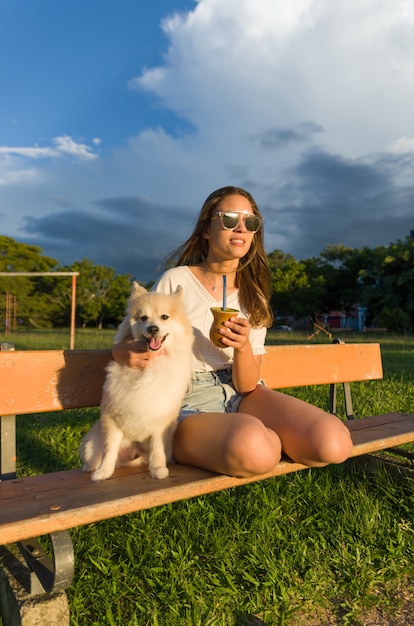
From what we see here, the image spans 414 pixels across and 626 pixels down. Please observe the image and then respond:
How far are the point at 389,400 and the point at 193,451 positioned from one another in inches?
148

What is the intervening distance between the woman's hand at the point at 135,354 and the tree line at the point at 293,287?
94.2 ft

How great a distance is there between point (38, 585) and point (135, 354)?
Result: 980 mm

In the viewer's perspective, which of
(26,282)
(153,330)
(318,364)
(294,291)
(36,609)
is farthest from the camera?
(26,282)

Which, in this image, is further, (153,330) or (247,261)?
(247,261)

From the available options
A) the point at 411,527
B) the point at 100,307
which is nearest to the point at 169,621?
the point at 411,527

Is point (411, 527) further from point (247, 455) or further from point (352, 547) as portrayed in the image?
point (247, 455)

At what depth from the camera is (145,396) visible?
225cm

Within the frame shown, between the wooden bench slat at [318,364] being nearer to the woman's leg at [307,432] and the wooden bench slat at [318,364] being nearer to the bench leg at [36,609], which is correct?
the woman's leg at [307,432]

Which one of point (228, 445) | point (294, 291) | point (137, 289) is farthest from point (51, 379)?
point (294, 291)

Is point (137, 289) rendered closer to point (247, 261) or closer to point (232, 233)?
point (232, 233)

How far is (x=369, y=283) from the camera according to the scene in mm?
36781

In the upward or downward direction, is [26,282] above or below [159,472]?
above

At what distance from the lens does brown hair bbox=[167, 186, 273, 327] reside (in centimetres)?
311

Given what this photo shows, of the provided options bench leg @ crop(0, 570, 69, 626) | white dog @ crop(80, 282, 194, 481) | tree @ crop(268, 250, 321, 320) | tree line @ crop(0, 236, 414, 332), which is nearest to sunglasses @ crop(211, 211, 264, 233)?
white dog @ crop(80, 282, 194, 481)
